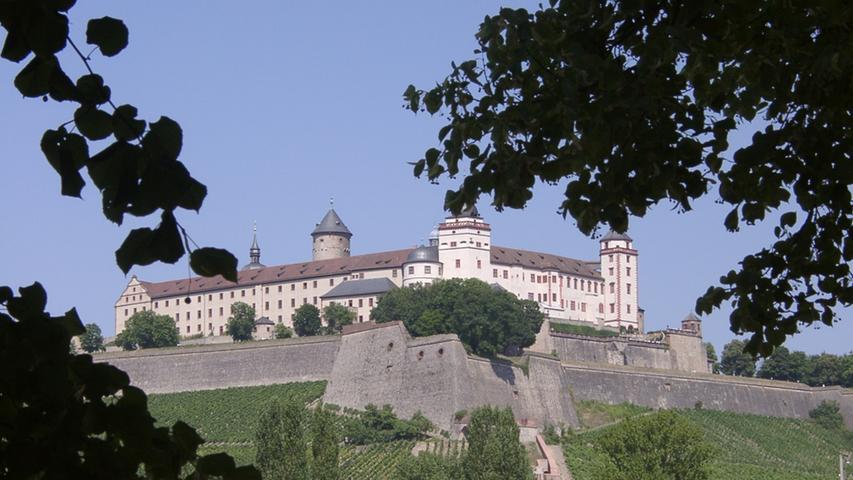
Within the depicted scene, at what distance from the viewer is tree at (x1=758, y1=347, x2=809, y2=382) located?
97562 mm

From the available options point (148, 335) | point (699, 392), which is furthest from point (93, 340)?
point (699, 392)

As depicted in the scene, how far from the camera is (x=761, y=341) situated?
25.5 feet

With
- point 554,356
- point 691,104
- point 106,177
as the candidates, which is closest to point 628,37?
point 691,104

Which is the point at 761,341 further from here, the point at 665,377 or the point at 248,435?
the point at 665,377

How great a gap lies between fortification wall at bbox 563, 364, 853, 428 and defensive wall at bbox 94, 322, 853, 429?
6 cm

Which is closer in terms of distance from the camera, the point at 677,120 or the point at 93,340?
the point at 677,120

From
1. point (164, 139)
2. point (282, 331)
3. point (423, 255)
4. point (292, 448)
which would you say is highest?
point (423, 255)

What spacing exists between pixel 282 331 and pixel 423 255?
10.9m

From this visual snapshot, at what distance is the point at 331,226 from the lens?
112 m

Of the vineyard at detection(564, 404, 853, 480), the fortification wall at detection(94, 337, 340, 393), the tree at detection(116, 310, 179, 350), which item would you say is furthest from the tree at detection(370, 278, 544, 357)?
the tree at detection(116, 310, 179, 350)

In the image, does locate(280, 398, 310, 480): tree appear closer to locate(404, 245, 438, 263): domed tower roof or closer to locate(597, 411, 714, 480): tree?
locate(597, 411, 714, 480): tree

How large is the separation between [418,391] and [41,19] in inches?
2614

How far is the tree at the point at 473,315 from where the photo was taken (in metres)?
76.8

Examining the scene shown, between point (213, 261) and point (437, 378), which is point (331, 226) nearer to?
point (437, 378)
